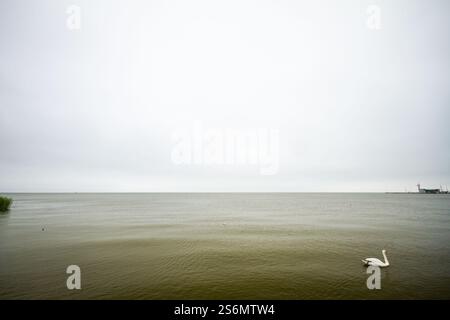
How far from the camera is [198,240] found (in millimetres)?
26562

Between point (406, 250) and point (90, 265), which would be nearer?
point (90, 265)

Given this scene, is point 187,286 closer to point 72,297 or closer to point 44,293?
point 72,297

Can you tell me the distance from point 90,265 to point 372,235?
33566mm

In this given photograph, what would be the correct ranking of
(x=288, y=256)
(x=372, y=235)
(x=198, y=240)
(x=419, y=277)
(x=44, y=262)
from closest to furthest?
(x=419, y=277)
(x=44, y=262)
(x=288, y=256)
(x=198, y=240)
(x=372, y=235)

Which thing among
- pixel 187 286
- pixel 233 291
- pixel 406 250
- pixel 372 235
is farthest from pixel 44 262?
pixel 372 235

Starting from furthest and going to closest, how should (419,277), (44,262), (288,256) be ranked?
(288,256), (44,262), (419,277)

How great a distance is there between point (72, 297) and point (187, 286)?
21.1ft

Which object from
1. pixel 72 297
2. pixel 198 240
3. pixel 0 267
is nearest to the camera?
pixel 72 297

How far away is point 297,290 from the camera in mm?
13031

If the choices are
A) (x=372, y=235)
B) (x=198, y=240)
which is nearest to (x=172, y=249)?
(x=198, y=240)

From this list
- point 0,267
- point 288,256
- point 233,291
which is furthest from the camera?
point 288,256

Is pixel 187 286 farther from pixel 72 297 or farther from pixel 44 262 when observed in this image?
pixel 44 262
